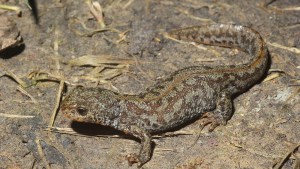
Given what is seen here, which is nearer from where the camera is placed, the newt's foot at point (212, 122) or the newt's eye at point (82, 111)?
the newt's eye at point (82, 111)

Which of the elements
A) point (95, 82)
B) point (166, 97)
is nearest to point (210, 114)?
point (166, 97)

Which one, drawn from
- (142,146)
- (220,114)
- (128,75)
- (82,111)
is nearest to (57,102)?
(82,111)

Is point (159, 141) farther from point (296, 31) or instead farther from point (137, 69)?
point (296, 31)

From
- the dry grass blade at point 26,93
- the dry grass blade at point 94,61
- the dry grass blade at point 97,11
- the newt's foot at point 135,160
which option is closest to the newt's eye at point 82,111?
the newt's foot at point 135,160

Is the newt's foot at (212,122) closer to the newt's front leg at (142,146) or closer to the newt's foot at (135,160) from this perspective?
the newt's front leg at (142,146)

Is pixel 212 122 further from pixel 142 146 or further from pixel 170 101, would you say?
pixel 142 146

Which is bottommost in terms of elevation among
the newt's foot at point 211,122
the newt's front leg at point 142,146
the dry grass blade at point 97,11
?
the newt's foot at point 211,122
